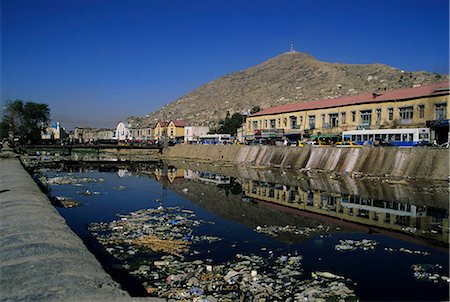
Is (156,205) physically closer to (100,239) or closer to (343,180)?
(100,239)

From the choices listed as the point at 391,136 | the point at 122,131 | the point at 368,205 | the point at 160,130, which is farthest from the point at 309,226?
the point at 122,131

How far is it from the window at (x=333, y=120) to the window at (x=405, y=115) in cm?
1054

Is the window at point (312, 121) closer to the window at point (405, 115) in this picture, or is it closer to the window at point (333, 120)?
the window at point (333, 120)

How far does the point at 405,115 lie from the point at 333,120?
1224 cm

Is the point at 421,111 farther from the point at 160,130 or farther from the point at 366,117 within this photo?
the point at 160,130

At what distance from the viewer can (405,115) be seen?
4409 cm

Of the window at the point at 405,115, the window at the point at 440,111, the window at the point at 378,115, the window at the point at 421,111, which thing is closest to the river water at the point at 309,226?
the window at the point at 440,111

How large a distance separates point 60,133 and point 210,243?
488ft

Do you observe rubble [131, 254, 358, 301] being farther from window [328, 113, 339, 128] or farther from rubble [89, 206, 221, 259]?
window [328, 113, 339, 128]

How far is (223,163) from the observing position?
5803 centimetres

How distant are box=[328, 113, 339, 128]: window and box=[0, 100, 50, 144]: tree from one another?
79.7 meters

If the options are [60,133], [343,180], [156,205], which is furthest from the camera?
[60,133]

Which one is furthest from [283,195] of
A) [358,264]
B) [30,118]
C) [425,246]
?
[30,118]

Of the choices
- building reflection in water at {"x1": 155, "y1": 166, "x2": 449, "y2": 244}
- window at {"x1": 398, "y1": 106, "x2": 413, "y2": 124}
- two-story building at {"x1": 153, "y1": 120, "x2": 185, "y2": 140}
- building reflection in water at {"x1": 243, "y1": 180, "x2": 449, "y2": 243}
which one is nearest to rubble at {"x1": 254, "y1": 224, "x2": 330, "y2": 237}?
building reflection in water at {"x1": 155, "y1": 166, "x2": 449, "y2": 244}
